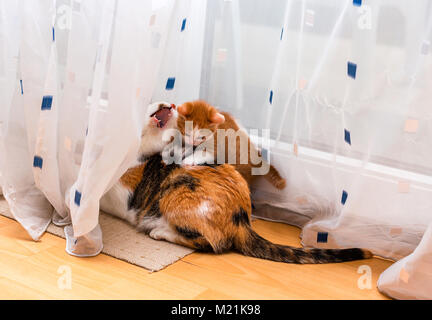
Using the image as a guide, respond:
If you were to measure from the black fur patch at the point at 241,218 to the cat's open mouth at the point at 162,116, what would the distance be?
0.38 meters

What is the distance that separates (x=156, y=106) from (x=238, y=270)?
57cm

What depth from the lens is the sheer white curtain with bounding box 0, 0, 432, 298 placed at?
132 centimetres

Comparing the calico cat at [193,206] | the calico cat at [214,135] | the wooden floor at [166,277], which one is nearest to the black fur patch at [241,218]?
the calico cat at [193,206]

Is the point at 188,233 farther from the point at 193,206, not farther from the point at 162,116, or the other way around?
the point at 162,116

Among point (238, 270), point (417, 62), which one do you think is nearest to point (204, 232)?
point (238, 270)

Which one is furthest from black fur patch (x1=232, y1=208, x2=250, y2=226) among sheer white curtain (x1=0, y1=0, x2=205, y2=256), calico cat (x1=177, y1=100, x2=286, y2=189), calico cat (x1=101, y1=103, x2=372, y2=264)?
sheer white curtain (x1=0, y1=0, x2=205, y2=256)

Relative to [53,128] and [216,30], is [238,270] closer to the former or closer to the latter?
[53,128]

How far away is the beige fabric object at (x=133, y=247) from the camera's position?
1.39 meters

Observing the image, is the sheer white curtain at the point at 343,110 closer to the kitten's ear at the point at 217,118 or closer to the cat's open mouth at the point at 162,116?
the kitten's ear at the point at 217,118

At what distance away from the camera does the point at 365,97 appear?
144 cm

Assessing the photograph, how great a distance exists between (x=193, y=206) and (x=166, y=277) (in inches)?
9.2

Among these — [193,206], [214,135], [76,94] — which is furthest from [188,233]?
[76,94]

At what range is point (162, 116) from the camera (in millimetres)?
1546

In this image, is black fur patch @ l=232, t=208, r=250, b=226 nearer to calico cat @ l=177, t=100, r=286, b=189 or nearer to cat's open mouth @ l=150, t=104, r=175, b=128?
calico cat @ l=177, t=100, r=286, b=189
